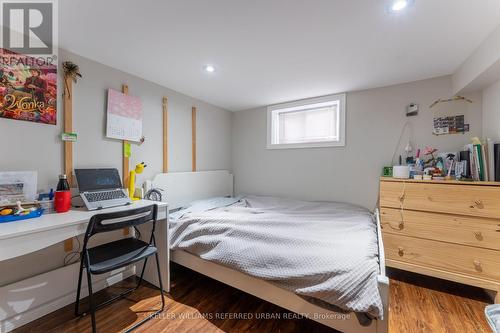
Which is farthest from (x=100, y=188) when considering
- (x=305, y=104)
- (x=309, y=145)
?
(x=305, y=104)

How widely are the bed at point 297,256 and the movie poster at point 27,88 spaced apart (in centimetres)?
105

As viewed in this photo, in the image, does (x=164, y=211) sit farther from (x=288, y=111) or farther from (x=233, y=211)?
(x=288, y=111)

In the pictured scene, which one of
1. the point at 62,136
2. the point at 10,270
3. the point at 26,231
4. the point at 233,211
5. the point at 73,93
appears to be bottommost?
the point at 10,270

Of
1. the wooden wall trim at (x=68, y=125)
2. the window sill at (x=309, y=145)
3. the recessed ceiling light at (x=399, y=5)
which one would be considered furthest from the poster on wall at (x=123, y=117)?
the recessed ceiling light at (x=399, y=5)

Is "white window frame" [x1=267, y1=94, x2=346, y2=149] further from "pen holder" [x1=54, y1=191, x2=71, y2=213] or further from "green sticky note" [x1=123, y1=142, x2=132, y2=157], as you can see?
"pen holder" [x1=54, y1=191, x2=71, y2=213]

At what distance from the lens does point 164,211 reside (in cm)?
180

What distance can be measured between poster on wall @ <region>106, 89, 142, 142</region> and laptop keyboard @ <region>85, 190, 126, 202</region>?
22.3 inches

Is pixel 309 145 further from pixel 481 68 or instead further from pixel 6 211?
pixel 6 211

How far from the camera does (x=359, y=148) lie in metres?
2.55

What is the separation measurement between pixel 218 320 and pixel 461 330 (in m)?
1.75

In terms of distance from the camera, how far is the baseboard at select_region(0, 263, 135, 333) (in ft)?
4.55

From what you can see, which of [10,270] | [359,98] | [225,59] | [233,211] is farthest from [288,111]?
[10,270]

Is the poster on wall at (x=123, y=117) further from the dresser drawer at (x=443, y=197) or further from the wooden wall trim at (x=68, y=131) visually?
the dresser drawer at (x=443, y=197)

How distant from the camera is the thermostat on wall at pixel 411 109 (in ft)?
7.42
